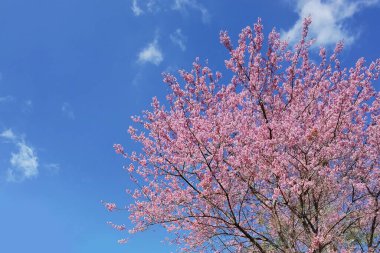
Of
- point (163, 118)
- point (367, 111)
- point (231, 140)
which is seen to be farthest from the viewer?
point (367, 111)

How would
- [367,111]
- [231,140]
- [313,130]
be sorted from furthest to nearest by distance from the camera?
[367,111] → [231,140] → [313,130]

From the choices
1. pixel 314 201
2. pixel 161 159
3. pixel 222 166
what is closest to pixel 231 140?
pixel 222 166

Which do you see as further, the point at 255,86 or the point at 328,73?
the point at 328,73

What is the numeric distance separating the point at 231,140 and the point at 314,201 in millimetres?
2440

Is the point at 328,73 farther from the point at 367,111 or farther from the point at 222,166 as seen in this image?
the point at 222,166

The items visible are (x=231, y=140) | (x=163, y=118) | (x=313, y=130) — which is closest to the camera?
(x=313, y=130)

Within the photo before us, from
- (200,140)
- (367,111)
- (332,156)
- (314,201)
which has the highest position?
(367,111)

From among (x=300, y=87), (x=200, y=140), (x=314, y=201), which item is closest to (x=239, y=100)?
(x=300, y=87)

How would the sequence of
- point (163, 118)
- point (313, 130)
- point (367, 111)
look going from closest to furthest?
1. point (313, 130)
2. point (163, 118)
3. point (367, 111)

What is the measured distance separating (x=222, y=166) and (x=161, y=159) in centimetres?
164

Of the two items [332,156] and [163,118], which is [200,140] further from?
[332,156]

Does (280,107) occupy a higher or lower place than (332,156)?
higher

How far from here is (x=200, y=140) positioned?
9922mm

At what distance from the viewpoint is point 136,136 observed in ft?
38.1
